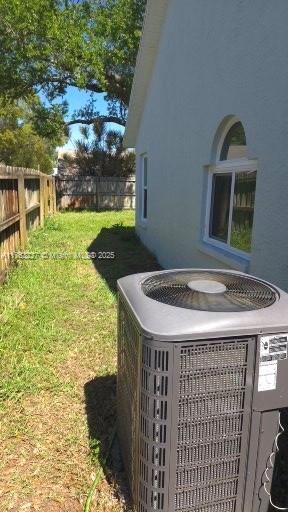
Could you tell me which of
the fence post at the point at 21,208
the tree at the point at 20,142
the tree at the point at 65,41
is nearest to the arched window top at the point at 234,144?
the fence post at the point at 21,208

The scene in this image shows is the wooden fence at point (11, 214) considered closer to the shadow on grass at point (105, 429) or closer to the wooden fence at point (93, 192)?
the shadow on grass at point (105, 429)

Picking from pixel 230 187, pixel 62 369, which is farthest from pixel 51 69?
pixel 62 369

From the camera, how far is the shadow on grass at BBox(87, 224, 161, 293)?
6832 millimetres

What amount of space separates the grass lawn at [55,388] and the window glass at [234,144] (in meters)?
2.58

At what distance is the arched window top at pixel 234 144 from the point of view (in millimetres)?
4297

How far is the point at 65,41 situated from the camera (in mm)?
15547

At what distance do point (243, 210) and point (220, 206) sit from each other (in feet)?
2.32

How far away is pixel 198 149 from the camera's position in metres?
5.31

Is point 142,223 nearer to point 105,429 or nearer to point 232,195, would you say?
point 232,195

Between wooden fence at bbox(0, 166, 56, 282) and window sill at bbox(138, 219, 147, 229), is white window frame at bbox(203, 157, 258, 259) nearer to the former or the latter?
wooden fence at bbox(0, 166, 56, 282)

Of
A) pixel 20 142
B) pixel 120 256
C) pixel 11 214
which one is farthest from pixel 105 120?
pixel 20 142

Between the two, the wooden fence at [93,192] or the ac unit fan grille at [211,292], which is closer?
the ac unit fan grille at [211,292]

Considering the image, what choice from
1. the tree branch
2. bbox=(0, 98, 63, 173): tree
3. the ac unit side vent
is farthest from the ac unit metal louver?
bbox=(0, 98, 63, 173): tree

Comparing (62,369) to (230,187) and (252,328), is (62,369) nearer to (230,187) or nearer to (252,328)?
(252,328)
